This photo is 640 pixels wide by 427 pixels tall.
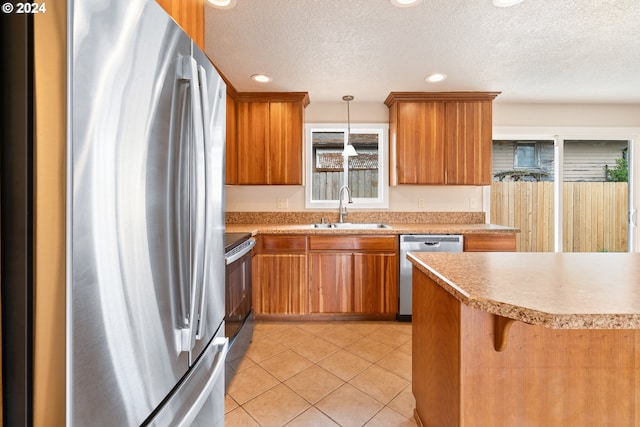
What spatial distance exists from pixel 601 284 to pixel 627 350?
1.18 ft

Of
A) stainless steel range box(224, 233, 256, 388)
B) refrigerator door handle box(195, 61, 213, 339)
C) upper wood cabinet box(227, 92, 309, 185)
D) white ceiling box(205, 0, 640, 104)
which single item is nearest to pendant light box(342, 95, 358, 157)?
white ceiling box(205, 0, 640, 104)

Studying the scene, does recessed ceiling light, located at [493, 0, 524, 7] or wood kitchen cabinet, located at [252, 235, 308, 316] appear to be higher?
recessed ceiling light, located at [493, 0, 524, 7]

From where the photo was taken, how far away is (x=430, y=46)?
7.20ft

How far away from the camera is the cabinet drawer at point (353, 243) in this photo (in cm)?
278

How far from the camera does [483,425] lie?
107cm

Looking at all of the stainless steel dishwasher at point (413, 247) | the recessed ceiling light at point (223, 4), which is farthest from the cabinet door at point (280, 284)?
the recessed ceiling light at point (223, 4)

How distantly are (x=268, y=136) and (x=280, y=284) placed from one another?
152 cm

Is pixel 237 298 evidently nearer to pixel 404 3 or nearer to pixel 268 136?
pixel 268 136

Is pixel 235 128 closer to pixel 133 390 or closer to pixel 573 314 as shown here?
pixel 133 390

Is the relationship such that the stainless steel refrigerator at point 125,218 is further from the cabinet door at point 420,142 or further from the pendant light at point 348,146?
the cabinet door at point 420,142

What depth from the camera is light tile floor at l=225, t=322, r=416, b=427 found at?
1573mm

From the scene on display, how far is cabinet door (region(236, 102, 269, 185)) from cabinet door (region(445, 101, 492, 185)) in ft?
6.29

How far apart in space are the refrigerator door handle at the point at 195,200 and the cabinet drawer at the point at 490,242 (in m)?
2.53

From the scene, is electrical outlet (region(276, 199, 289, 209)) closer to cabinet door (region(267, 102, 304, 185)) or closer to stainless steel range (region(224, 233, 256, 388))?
cabinet door (region(267, 102, 304, 185))
